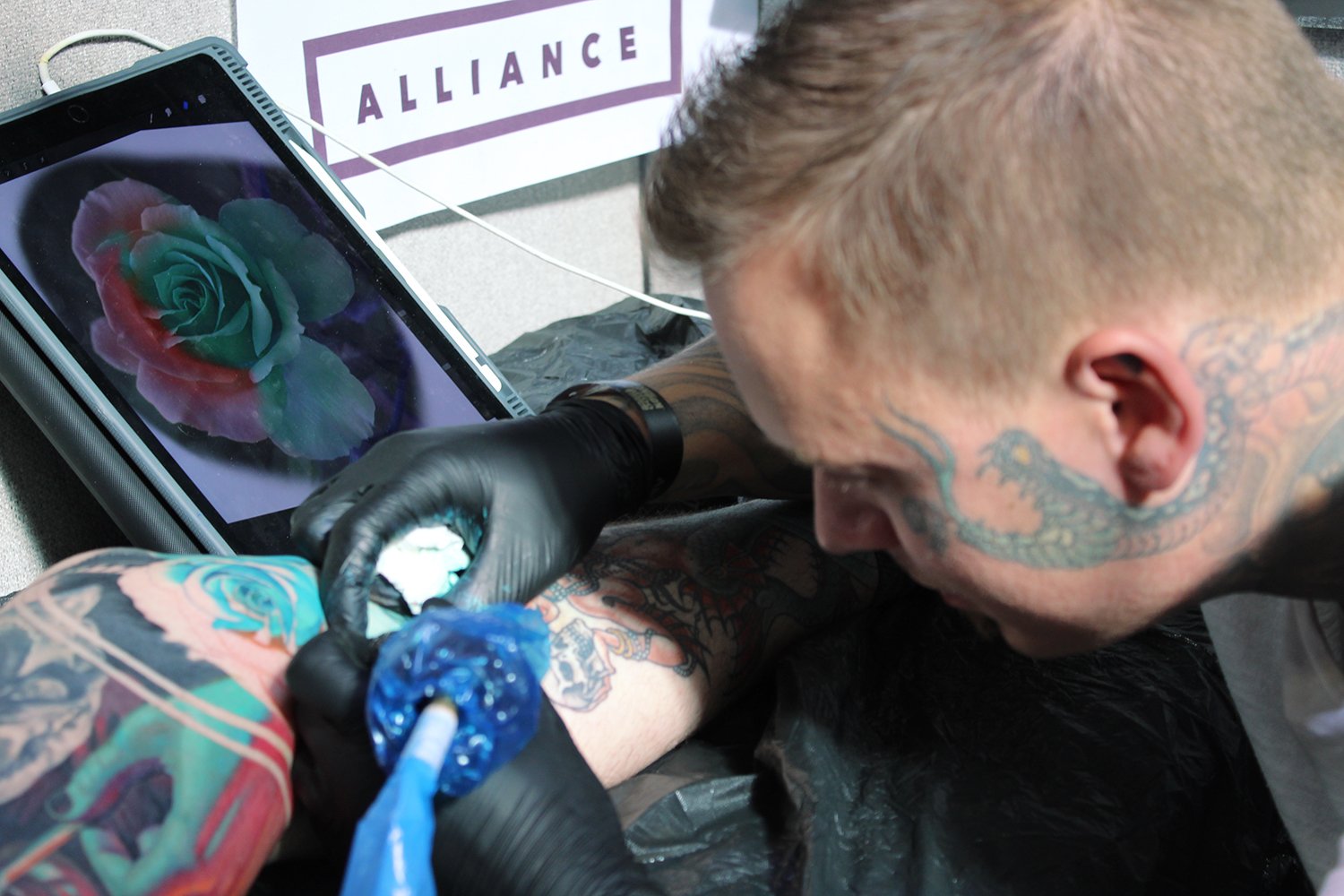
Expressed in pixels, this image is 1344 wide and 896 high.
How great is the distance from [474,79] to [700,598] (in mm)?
822

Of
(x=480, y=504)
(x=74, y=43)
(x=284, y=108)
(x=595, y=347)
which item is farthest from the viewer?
(x=595, y=347)

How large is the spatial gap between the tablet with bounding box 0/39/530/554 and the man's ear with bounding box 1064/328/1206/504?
0.69m

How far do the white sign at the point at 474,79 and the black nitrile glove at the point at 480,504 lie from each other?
1.38 ft

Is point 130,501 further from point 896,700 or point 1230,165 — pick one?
point 1230,165

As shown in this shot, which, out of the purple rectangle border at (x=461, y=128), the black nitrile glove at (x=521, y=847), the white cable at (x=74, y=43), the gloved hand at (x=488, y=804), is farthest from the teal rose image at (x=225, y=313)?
the black nitrile glove at (x=521, y=847)

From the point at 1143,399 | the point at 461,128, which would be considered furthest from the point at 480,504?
the point at 461,128

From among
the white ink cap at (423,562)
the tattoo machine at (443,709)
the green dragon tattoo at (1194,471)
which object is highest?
the green dragon tattoo at (1194,471)

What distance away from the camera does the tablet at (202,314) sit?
0.99 m

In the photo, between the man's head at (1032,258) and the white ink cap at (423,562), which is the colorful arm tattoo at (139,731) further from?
the man's head at (1032,258)

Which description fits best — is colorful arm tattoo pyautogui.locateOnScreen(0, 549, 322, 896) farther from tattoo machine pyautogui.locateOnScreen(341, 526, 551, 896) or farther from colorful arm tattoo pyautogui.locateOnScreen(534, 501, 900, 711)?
colorful arm tattoo pyautogui.locateOnScreen(534, 501, 900, 711)

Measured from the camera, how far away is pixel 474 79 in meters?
1.45

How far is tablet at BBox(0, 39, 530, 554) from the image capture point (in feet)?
3.26

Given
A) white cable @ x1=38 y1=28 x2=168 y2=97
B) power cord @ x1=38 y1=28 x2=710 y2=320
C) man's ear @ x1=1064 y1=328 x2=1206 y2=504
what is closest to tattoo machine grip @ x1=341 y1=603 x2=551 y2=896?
man's ear @ x1=1064 y1=328 x2=1206 y2=504

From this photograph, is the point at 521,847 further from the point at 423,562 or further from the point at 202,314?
the point at 202,314
